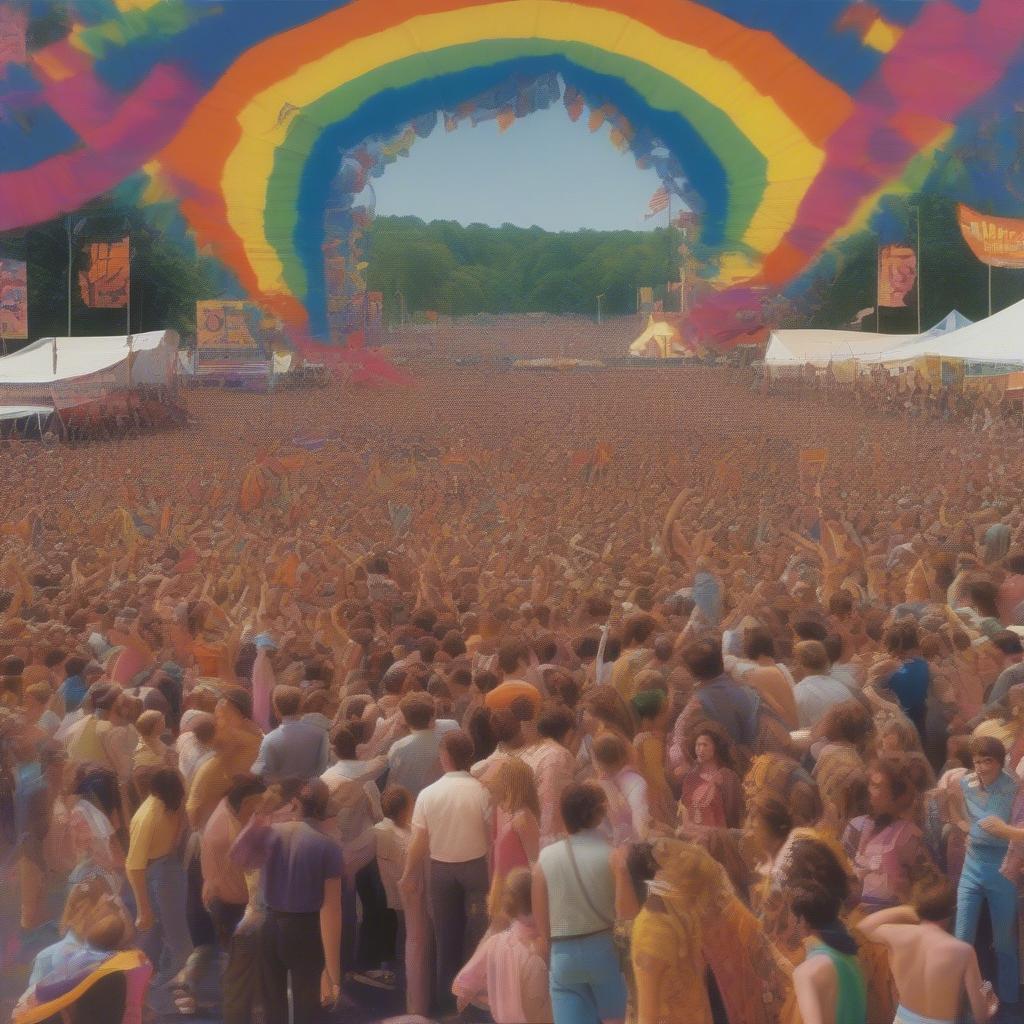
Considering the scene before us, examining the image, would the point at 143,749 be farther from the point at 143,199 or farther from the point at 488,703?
the point at 143,199

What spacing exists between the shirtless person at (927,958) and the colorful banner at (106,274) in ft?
30.9

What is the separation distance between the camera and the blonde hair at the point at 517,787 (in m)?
4.36

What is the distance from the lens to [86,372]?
39.3ft

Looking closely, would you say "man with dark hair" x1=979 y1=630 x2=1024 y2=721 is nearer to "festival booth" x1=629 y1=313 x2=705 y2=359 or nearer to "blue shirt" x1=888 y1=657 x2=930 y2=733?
"blue shirt" x1=888 y1=657 x2=930 y2=733

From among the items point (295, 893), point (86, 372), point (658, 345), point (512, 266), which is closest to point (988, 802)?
point (295, 893)

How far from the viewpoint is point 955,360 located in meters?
12.9

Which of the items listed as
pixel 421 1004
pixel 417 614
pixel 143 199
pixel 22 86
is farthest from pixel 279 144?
pixel 421 1004

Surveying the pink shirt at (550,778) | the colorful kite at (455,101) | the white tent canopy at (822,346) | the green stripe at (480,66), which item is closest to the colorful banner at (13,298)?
the colorful kite at (455,101)

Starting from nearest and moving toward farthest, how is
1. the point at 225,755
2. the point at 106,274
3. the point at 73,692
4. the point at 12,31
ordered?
the point at 225,755 → the point at 73,692 → the point at 12,31 → the point at 106,274

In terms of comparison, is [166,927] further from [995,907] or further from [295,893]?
[995,907]

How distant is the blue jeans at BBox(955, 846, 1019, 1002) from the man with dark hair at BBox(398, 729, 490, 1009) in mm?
1460

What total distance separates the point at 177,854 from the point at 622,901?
188 centimetres

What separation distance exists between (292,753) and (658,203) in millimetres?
7039

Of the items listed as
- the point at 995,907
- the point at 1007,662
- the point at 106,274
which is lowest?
the point at 995,907
